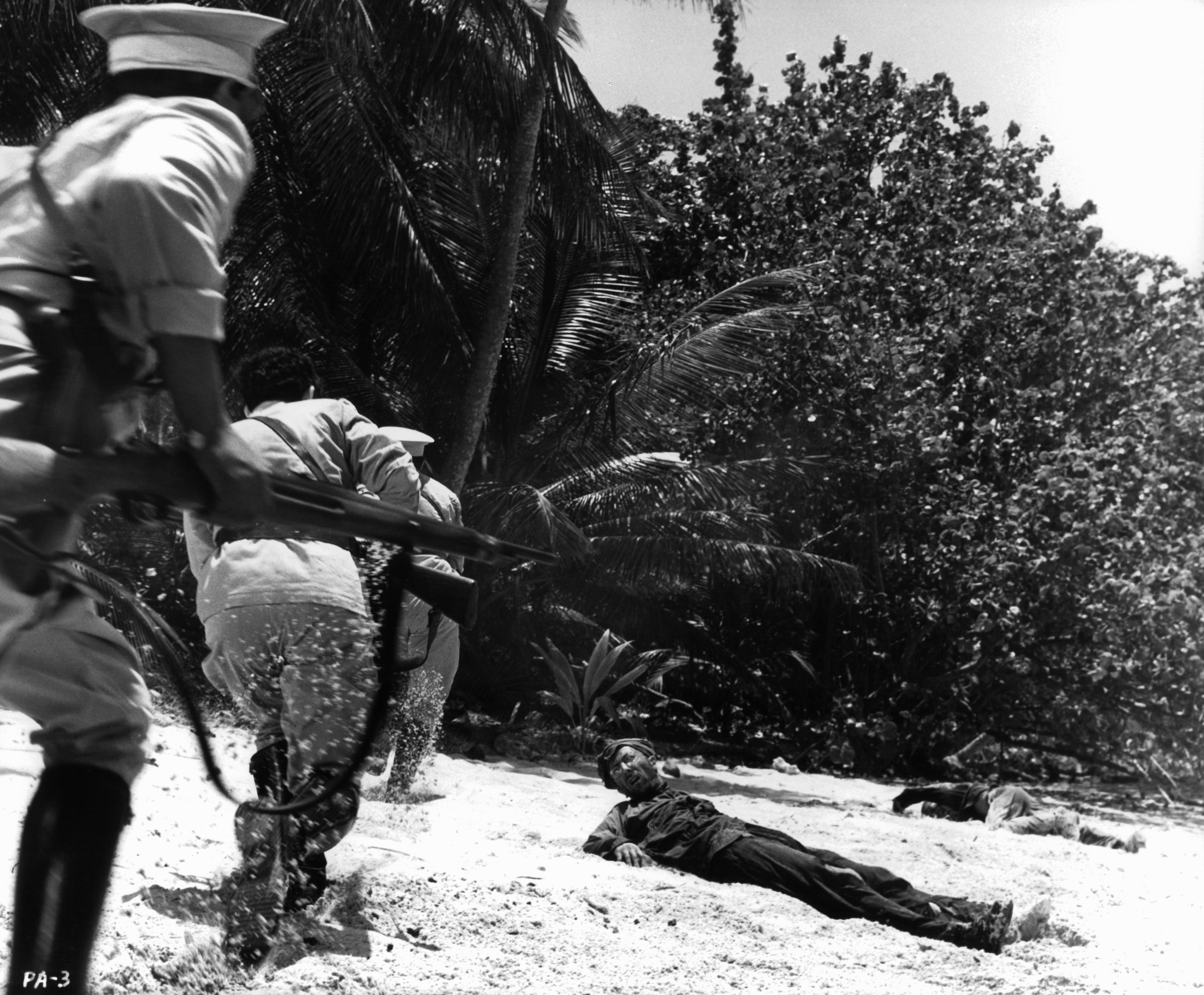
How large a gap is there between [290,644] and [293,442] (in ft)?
1.59

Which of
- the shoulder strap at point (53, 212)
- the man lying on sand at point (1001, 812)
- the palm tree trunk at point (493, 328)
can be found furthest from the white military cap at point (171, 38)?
the palm tree trunk at point (493, 328)

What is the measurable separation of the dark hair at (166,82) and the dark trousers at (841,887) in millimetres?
3296

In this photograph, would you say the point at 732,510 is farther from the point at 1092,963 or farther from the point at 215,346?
the point at 215,346

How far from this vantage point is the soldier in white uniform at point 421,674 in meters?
5.04

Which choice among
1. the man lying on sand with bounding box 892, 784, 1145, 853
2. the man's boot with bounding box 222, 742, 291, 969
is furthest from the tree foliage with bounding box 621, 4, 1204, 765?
the man's boot with bounding box 222, 742, 291, 969

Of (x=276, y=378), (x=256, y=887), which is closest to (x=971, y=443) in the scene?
(x=276, y=378)

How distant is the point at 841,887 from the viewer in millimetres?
4438

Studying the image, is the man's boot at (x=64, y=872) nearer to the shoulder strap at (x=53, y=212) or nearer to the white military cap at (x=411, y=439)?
the shoulder strap at (x=53, y=212)

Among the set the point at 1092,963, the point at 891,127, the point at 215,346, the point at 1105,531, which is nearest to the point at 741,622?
the point at 1105,531

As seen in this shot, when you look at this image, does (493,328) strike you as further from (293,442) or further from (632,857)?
(293,442)

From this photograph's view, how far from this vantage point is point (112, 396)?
1919 millimetres

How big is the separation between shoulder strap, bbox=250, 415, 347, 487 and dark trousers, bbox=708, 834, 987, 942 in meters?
2.23

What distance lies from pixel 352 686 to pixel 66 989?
145cm

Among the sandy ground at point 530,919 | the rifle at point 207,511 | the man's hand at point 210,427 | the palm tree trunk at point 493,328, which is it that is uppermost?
the palm tree trunk at point 493,328
